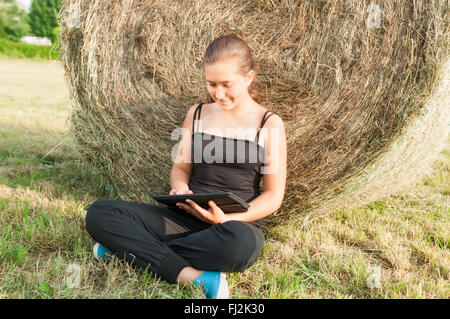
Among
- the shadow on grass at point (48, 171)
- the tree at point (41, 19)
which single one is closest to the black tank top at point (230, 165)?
the shadow on grass at point (48, 171)

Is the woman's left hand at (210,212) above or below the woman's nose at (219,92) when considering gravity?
below

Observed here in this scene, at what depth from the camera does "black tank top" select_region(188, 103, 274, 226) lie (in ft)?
7.57

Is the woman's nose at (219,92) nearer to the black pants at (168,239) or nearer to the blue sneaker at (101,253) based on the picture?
the black pants at (168,239)

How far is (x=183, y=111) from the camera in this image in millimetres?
2830

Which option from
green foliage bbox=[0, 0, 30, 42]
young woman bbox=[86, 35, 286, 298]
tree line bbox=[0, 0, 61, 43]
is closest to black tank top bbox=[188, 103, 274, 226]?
young woman bbox=[86, 35, 286, 298]

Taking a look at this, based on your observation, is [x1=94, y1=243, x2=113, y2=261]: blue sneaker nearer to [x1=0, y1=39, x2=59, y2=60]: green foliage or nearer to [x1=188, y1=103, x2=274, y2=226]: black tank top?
[x1=188, y1=103, x2=274, y2=226]: black tank top

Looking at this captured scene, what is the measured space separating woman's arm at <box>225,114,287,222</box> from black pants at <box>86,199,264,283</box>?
10 cm

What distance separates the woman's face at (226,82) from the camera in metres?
2.19

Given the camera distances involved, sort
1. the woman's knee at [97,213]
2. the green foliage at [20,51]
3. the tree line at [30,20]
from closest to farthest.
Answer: the woman's knee at [97,213]
the green foliage at [20,51]
the tree line at [30,20]

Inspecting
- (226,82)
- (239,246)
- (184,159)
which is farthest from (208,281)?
(226,82)

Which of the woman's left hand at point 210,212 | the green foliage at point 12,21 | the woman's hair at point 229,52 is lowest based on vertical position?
the woman's left hand at point 210,212

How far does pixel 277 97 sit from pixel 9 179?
2.01 metres

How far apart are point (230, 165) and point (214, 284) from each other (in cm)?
64
